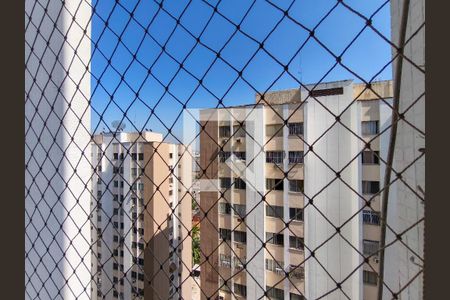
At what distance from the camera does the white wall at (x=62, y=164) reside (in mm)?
752

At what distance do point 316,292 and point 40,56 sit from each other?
542 cm

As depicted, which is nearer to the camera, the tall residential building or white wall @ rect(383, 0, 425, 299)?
white wall @ rect(383, 0, 425, 299)

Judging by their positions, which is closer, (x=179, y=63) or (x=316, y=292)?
(x=179, y=63)

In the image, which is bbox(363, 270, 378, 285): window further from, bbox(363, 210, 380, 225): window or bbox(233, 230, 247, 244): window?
bbox(233, 230, 247, 244): window

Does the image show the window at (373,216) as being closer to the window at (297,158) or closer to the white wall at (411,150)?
the white wall at (411,150)

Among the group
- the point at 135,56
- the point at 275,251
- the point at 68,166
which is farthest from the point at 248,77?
the point at 275,251

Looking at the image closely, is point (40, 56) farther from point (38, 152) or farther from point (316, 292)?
point (316, 292)

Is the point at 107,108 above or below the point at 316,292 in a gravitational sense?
above

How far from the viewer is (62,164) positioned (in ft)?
2.51

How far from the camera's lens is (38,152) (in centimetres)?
82

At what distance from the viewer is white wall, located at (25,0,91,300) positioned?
0.75 meters

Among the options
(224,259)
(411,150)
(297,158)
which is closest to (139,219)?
(297,158)

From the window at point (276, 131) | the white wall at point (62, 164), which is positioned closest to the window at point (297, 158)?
the window at point (276, 131)

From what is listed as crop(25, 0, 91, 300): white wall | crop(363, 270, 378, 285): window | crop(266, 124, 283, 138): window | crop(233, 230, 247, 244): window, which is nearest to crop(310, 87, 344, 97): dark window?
crop(266, 124, 283, 138): window
